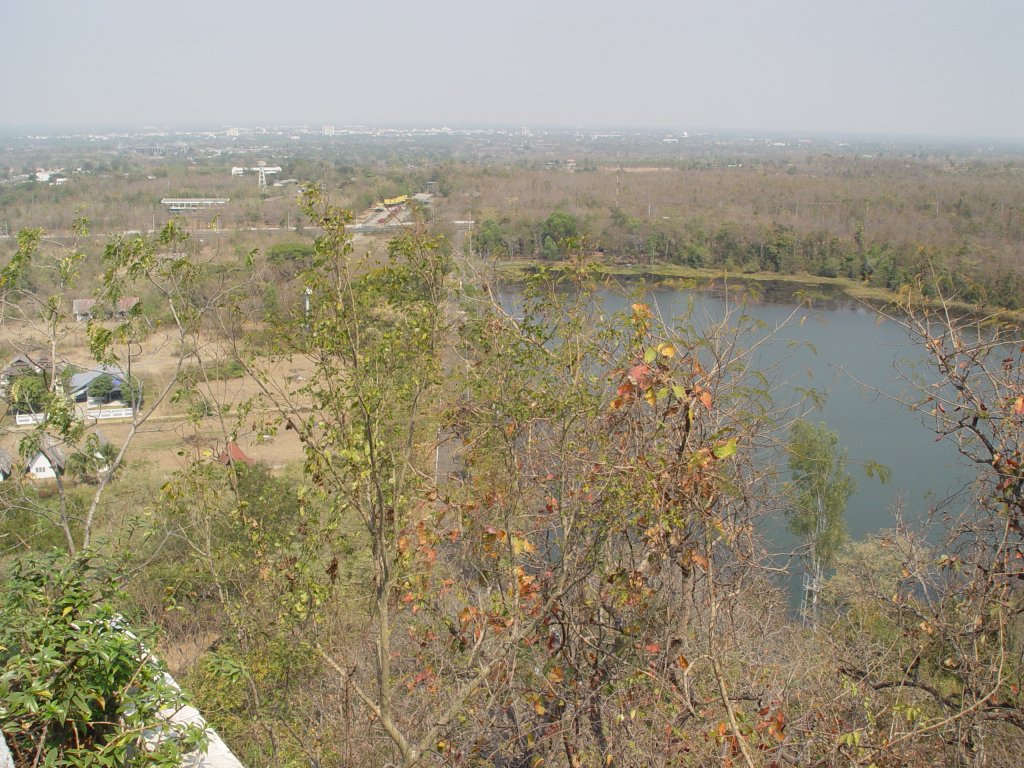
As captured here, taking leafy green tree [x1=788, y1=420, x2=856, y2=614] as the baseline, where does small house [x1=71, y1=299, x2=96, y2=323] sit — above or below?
above

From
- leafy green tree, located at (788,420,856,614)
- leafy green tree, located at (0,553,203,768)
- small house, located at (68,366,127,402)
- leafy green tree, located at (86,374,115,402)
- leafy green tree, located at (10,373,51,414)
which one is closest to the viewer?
leafy green tree, located at (0,553,203,768)

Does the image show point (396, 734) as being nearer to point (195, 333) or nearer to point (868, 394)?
point (195, 333)

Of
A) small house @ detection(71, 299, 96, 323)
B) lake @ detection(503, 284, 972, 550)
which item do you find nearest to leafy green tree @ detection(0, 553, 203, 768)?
small house @ detection(71, 299, 96, 323)

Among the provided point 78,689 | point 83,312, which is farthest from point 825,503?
point 78,689

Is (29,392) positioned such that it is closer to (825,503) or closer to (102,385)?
(102,385)

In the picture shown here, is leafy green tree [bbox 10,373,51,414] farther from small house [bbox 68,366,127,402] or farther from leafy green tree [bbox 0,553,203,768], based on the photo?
leafy green tree [bbox 0,553,203,768]

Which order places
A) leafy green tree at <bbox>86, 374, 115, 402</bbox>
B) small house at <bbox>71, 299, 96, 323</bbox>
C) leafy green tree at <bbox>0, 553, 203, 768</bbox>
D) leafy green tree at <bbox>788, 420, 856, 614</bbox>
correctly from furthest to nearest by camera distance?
leafy green tree at <bbox>788, 420, 856, 614</bbox> → leafy green tree at <bbox>86, 374, 115, 402</bbox> → small house at <bbox>71, 299, 96, 323</bbox> → leafy green tree at <bbox>0, 553, 203, 768</bbox>

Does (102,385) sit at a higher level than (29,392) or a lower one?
lower

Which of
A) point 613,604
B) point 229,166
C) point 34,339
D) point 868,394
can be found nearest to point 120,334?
point 34,339

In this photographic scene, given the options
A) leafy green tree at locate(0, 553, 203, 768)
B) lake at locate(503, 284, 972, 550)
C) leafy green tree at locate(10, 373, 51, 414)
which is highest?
leafy green tree at locate(10, 373, 51, 414)

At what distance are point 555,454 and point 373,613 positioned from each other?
2.63 ft

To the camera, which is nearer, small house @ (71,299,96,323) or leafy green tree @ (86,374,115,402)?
small house @ (71,299,96,323)

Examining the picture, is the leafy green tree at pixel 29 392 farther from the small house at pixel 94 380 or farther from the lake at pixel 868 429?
the lake at pixel 868 429

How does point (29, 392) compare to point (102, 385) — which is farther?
point (102, 385)
